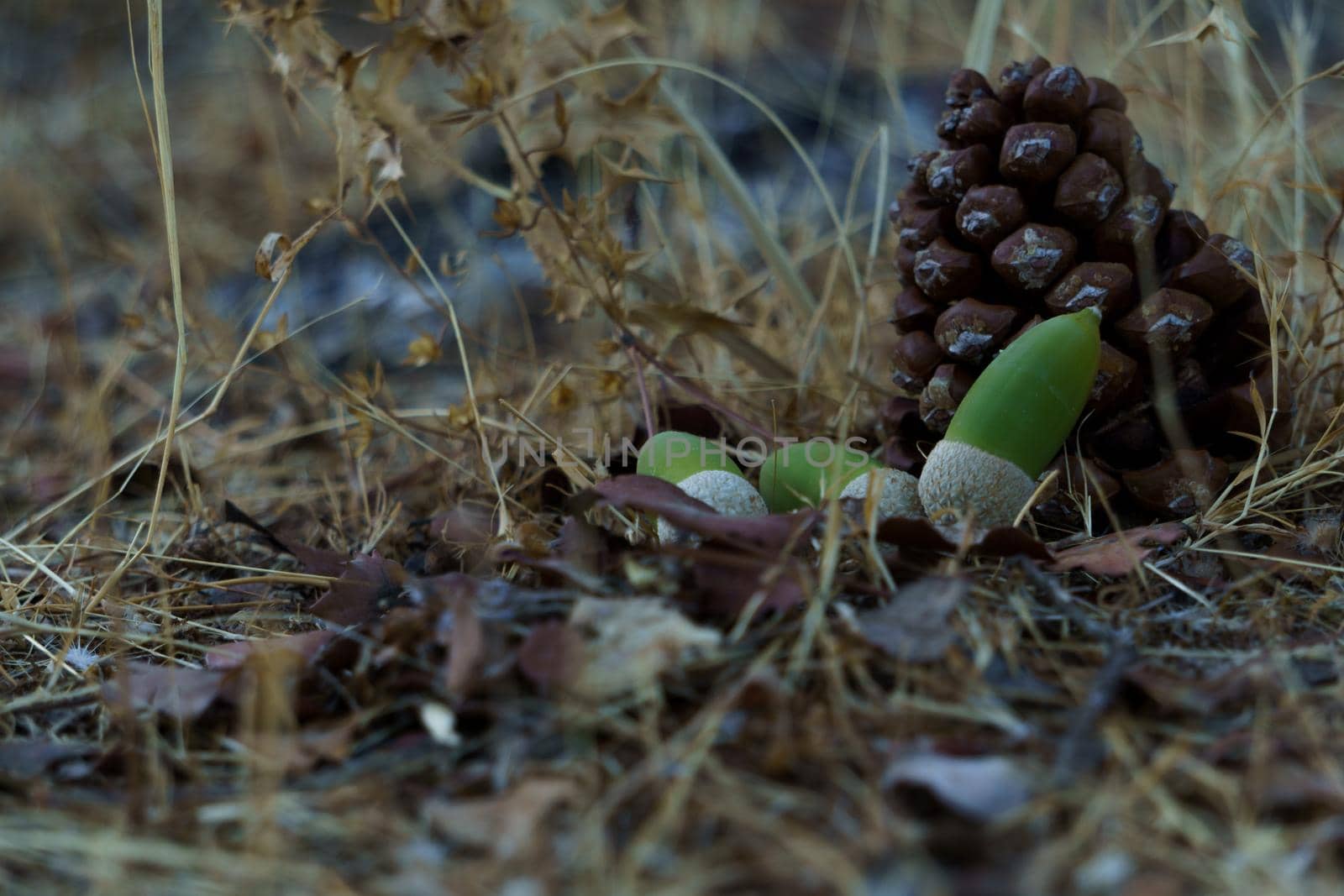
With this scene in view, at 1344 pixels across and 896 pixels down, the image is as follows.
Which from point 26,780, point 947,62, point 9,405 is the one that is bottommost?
point 9,405

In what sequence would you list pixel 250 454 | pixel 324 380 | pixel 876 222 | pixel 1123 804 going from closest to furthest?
pixel 1123 804, pixel 876 222, pixel 250 454, pixel 324 380

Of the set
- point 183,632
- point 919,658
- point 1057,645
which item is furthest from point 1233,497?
point 183,632

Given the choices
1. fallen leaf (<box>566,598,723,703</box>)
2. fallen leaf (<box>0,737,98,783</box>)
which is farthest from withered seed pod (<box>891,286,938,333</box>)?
fallen leaf (<box>0,737,98,783</box>)

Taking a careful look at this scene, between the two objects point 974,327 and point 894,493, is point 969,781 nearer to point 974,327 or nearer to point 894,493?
point 894,493

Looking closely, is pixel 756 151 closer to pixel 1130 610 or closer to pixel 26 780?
pixel 1130 610

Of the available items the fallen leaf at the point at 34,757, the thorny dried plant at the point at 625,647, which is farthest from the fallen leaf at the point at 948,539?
the fallen leaf at the point at 34,757

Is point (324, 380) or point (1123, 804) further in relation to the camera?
point (324, 380)

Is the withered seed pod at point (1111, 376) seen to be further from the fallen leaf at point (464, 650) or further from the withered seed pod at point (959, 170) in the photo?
the fallen leaf at point (464, 650)
